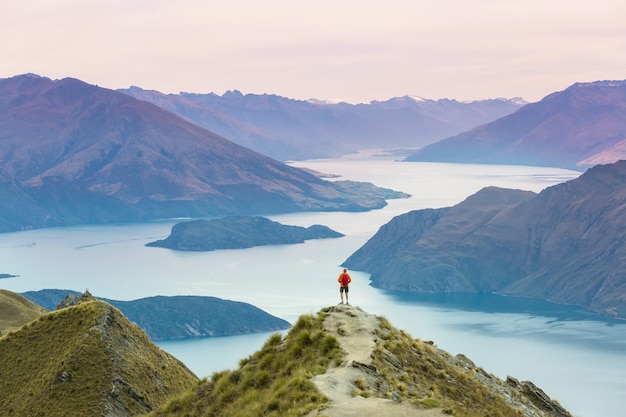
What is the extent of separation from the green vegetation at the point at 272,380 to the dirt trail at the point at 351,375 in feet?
1.52

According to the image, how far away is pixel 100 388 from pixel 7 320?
29.6 metres

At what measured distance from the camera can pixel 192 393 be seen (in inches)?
1478

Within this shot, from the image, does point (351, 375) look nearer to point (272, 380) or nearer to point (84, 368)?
point (272, 380)

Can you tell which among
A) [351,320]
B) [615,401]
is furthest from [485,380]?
[615,401]

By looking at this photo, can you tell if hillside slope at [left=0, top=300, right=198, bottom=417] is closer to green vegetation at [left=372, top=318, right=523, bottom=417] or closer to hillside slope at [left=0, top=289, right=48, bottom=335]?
green vegetation at [left=372, top=318, right=523, bottom=417]

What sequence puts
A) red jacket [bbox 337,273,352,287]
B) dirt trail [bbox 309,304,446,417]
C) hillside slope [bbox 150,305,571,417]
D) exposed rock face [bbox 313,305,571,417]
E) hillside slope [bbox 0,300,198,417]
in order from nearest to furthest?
dirt trail [bbox 309,304,446,417] < exposed rock face [bbox 313,305,571,417] < hillside slope [bbox 150,305,571,417] < red jacket [bbox 337,273,352,287] < hillside slope [bbox 0,300,198,417]

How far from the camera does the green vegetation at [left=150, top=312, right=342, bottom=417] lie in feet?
103

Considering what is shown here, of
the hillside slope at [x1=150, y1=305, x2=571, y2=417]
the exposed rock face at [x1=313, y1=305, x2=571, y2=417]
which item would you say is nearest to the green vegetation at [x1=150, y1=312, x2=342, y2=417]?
the hillside slope at [x1=150, y1=305, x2=571, y2=417]

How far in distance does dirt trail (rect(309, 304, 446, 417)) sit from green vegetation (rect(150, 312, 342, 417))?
46 cm

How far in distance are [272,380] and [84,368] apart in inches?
679

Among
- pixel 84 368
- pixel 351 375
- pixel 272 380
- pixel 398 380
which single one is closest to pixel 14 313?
pixel 84 368

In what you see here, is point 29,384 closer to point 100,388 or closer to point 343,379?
point 100,388

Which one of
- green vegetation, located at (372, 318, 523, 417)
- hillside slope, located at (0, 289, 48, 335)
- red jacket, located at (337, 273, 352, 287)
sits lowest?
hillside slope, located at (0, 289, 48, 335)

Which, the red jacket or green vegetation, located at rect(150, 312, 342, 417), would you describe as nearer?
green vegetation, located at rect(150, 312, 342, 417)
